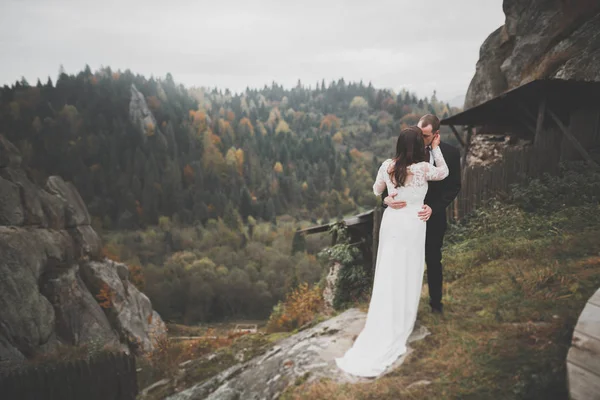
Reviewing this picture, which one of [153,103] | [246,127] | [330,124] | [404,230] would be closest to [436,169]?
[404,230]

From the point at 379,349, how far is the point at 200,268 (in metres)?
68.3

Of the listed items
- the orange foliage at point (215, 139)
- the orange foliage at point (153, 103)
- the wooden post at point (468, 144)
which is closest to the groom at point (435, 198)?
the wooden post at point (468, 144)

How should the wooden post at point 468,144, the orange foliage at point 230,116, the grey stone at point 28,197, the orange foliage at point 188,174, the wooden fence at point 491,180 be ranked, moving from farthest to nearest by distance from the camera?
the orange foliage at point 230,116, the orange foliage at point 188,174, the grey stone at point 28,197, the wooden post at point 468,144, the wooden fence at point 491,180

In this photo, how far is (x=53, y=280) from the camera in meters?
24.5

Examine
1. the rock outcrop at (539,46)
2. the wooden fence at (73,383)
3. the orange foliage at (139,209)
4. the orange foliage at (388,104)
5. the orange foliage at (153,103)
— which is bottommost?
the orange foliage at (139,209)

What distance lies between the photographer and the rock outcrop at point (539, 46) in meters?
11.7

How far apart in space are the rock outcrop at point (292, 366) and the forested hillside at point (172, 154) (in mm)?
87690

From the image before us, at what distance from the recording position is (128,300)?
31312mm

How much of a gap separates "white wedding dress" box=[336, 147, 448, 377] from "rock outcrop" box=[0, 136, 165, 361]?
21065 millimetres

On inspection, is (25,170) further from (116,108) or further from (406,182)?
(116,108)

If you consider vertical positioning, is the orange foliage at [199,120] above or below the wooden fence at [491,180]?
above

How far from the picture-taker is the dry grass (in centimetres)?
313

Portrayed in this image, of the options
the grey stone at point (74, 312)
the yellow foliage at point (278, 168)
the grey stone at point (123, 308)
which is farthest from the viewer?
the yellow foliage at point (278, 168)

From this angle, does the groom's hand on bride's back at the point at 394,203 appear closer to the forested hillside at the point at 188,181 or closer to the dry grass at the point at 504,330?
the dry grass at the point at 504,330
